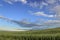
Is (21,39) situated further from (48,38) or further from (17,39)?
(48,38)

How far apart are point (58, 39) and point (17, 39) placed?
363 cm

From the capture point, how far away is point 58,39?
16641 millimetres

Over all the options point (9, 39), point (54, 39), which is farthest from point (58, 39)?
point (9, 39)

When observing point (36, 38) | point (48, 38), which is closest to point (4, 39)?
point (36, 38)

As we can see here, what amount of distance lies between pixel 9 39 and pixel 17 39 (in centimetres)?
72

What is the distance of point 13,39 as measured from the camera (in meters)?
16.7

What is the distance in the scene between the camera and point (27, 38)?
16.7m

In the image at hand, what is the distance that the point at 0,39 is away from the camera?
53.7ft

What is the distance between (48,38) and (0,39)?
4203 mm

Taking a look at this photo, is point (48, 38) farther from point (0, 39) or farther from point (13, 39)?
point (0, 39)

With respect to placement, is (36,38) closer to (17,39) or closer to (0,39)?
(17,39)

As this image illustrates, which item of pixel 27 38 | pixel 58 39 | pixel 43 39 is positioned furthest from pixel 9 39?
pixel 58 39

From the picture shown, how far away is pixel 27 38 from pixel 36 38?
32.1 inches

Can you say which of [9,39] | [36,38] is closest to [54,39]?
[36,38]
